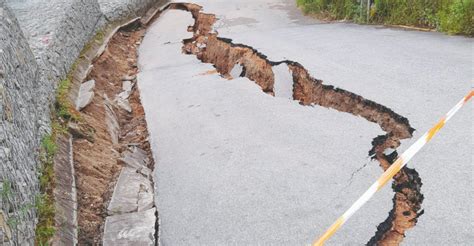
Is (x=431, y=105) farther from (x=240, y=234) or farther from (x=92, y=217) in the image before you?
(x=92, y=217)

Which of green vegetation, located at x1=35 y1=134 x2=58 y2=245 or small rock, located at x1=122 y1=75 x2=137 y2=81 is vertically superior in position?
green vegetation, located at x1=35 y1=134 x2=58 y2=245

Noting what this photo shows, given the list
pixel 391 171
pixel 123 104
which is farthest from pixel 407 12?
pixel 391 171

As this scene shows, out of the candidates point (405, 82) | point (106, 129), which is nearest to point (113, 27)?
point (106, 129)

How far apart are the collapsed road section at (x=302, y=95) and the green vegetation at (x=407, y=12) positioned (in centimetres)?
314

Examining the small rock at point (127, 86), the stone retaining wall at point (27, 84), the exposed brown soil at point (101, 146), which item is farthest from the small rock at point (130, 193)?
the small rock at point (127, 86)

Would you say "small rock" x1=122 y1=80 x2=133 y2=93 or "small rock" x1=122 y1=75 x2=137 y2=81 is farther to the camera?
"small rock" x1=122 y1=75 x2=137 y2=81

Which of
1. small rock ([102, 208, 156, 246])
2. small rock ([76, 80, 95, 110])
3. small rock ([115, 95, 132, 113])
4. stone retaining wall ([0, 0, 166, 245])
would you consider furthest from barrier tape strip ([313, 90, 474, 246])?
small rock ([115, 95, 132, 113])

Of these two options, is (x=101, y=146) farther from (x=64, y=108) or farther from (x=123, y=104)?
(x=123, y=104)

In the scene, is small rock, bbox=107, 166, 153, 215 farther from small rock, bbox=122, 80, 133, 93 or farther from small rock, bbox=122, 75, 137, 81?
small rock, bbox=122, 75, 137, 81

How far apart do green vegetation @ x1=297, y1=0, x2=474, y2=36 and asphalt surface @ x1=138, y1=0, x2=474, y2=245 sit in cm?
38

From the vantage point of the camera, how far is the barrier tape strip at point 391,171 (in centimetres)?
360

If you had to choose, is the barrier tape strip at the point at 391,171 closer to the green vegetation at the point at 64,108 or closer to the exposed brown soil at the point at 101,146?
the exposed brown soil at the point at 101,146

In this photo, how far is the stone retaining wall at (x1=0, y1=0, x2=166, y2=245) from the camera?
3166 millimetres

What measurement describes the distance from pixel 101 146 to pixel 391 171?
11.6 ft
